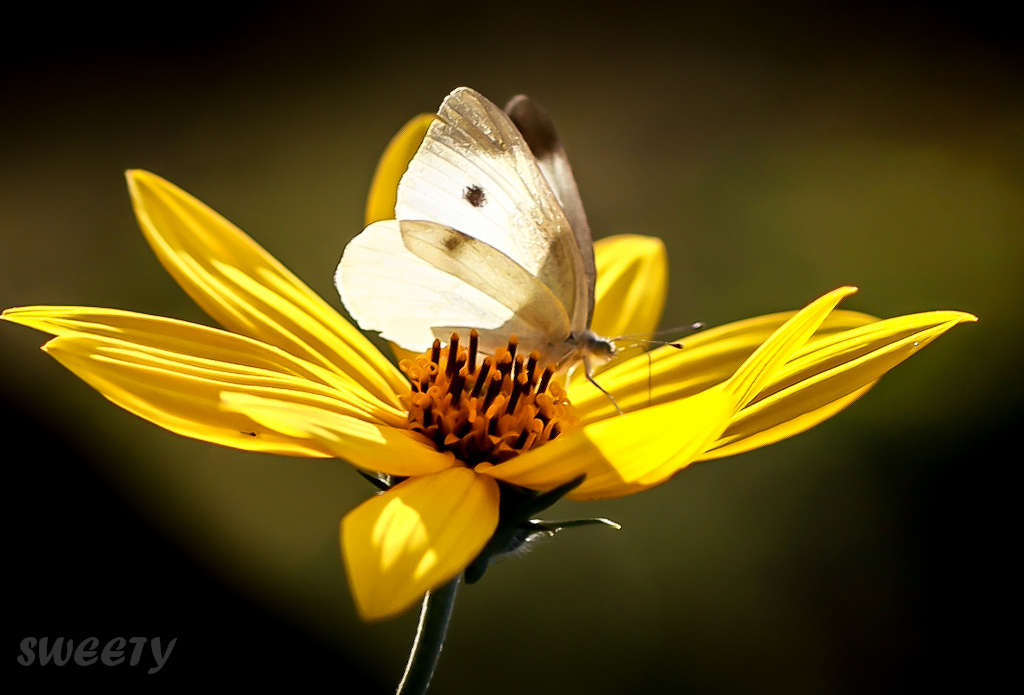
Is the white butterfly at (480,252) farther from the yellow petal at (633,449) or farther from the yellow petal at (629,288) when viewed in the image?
the yellow petal at (633,449)

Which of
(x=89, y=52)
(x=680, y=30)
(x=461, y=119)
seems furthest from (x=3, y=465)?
(x=680, y=30)

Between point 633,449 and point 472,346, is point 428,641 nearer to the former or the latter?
point 633,449

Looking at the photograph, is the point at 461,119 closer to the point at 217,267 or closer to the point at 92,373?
the point at 217,267

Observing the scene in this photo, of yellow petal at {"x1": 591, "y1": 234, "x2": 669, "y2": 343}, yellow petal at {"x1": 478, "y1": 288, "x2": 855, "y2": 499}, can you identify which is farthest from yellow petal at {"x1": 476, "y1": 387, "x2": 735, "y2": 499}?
yellow petal at {"x1": 591, "y1": 234, "x2": 669, "y2": 343}

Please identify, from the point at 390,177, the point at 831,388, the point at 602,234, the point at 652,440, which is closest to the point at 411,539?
the point at 652,440

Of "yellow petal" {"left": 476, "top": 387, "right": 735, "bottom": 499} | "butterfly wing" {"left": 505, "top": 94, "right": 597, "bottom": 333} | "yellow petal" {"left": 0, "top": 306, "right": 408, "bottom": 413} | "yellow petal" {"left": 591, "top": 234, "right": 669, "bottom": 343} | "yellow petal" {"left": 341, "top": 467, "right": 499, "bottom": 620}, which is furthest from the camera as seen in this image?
"yellow petal" {"left": 591, "top": 234, "right": 669, "bottom": 343}

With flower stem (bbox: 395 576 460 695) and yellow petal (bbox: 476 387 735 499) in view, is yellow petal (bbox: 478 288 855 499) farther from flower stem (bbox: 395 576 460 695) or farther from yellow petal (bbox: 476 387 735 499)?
flower stem (bbox: 395 576 460 695)

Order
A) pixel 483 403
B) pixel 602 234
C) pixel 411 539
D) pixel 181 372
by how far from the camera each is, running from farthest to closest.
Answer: pixel 602 234
pixel 483 403
pixel 181 372
pixel 411 539
